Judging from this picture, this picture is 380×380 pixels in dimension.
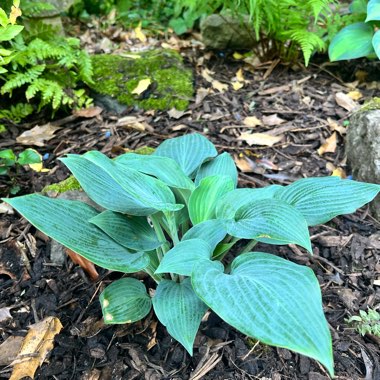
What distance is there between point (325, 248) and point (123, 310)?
3.71ft

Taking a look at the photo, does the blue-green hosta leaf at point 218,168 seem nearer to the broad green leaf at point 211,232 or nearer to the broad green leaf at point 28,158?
the broad green leaf at point 211,232

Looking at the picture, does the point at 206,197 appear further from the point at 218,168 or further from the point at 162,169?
the point at 218,168

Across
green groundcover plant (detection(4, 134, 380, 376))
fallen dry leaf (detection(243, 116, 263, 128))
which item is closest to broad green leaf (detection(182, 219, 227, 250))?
green groundcover plant (detection(4, 134, 380, 376))

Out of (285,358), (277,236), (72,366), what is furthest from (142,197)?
(285,358)

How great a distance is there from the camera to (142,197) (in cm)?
136

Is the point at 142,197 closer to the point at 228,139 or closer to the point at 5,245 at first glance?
the point at 5,245

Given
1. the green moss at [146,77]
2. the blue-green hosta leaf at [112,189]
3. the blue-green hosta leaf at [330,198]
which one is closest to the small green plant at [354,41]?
the green moss at [146,77]

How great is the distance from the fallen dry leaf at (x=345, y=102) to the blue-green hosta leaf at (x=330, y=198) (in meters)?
1.63

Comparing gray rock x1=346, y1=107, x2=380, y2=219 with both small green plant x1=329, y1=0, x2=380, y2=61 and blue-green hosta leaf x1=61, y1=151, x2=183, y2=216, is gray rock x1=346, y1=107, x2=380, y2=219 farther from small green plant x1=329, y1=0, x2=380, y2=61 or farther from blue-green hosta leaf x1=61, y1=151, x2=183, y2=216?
blue-green hosta leaf x1=61, y1=151, x2=183, y2=216

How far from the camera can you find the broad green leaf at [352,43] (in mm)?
2977

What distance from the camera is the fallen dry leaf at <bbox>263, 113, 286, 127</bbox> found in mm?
2936

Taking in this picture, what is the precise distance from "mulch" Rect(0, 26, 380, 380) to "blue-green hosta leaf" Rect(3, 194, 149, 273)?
1.29ft

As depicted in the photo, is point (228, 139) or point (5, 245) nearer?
point (5, 245)

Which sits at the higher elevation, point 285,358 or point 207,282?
point 207,282
